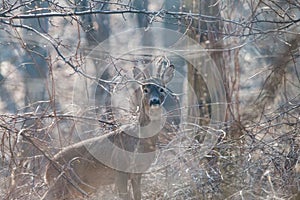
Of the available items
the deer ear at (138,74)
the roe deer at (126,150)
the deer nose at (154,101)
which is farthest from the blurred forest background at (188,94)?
the deer nose at (154,101)

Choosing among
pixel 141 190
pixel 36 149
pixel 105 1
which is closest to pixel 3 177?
pixel 36 149

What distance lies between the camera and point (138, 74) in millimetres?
5062

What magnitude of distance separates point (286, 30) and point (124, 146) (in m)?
1.88

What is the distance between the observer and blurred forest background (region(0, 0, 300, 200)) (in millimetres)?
4535

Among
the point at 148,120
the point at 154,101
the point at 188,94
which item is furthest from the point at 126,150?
the point at 188,94

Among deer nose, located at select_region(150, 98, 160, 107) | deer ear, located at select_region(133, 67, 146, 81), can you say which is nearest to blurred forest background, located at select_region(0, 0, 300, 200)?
deer ear, located at select_region(133, 67, 146, 81)

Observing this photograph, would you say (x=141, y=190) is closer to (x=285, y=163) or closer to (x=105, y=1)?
(x=285, y=163)

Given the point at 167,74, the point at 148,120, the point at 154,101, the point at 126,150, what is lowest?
the point at 126,150

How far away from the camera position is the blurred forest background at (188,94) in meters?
4.54

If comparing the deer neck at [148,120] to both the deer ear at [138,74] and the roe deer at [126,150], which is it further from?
the deer ear at [138,74]

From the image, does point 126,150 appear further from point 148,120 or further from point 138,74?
point 138,74

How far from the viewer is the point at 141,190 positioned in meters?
5.21

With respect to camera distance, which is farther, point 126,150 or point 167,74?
point 167,74

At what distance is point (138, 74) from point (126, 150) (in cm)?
67
